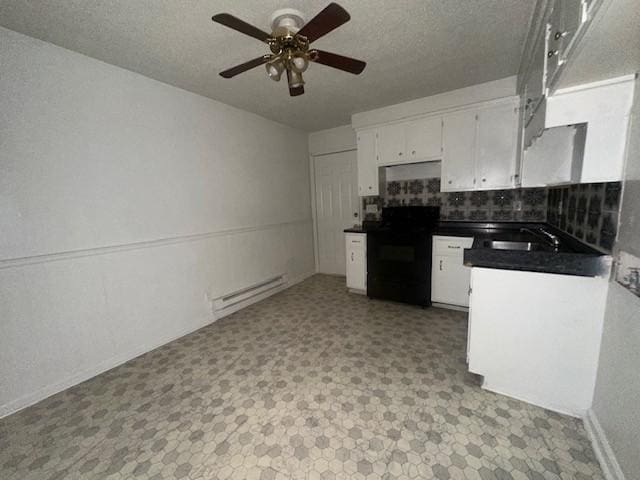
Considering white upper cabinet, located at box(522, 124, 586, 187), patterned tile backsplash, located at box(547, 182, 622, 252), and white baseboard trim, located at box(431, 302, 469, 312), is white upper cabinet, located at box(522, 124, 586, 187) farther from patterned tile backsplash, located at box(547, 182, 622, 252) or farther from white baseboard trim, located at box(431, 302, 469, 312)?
white baseboard trim, located at box(431, 302, 469, 312)

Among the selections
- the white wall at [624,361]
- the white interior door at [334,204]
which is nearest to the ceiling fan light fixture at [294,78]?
the white wall at [624,361]

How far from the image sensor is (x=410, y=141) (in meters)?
3.21

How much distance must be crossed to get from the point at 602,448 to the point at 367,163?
10.3 ft

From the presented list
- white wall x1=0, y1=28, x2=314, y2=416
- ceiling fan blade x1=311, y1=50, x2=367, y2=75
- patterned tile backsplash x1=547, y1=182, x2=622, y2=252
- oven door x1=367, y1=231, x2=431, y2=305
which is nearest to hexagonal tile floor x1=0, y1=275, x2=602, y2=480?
white wall x1=0, y1=28, x2=314, y2=416

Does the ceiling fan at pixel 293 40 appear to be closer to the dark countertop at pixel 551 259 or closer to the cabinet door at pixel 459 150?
the dark countertop at pixel 551 259

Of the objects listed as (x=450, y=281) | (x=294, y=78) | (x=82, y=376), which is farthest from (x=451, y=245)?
(x=82, y=376)

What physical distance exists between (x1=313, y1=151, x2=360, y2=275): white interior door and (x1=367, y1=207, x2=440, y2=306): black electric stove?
968mm

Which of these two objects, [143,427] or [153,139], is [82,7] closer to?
[153,139]

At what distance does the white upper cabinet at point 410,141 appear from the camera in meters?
3.07

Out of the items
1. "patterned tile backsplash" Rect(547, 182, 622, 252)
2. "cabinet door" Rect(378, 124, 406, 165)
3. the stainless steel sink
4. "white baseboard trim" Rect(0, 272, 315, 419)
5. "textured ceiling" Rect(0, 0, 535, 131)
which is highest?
"textured ceiling" Rect(0, 0, 535, 131)

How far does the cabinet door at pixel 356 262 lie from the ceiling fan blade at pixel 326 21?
2.40 meters

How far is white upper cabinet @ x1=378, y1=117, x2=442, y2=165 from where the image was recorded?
3.07m

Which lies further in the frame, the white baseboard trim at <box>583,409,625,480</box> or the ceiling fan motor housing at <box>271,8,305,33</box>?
the ceiling fan motor housing at <box>271,8,305,33</box>

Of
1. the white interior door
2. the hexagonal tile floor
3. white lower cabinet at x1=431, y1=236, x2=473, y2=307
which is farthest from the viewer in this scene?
the white interior door
